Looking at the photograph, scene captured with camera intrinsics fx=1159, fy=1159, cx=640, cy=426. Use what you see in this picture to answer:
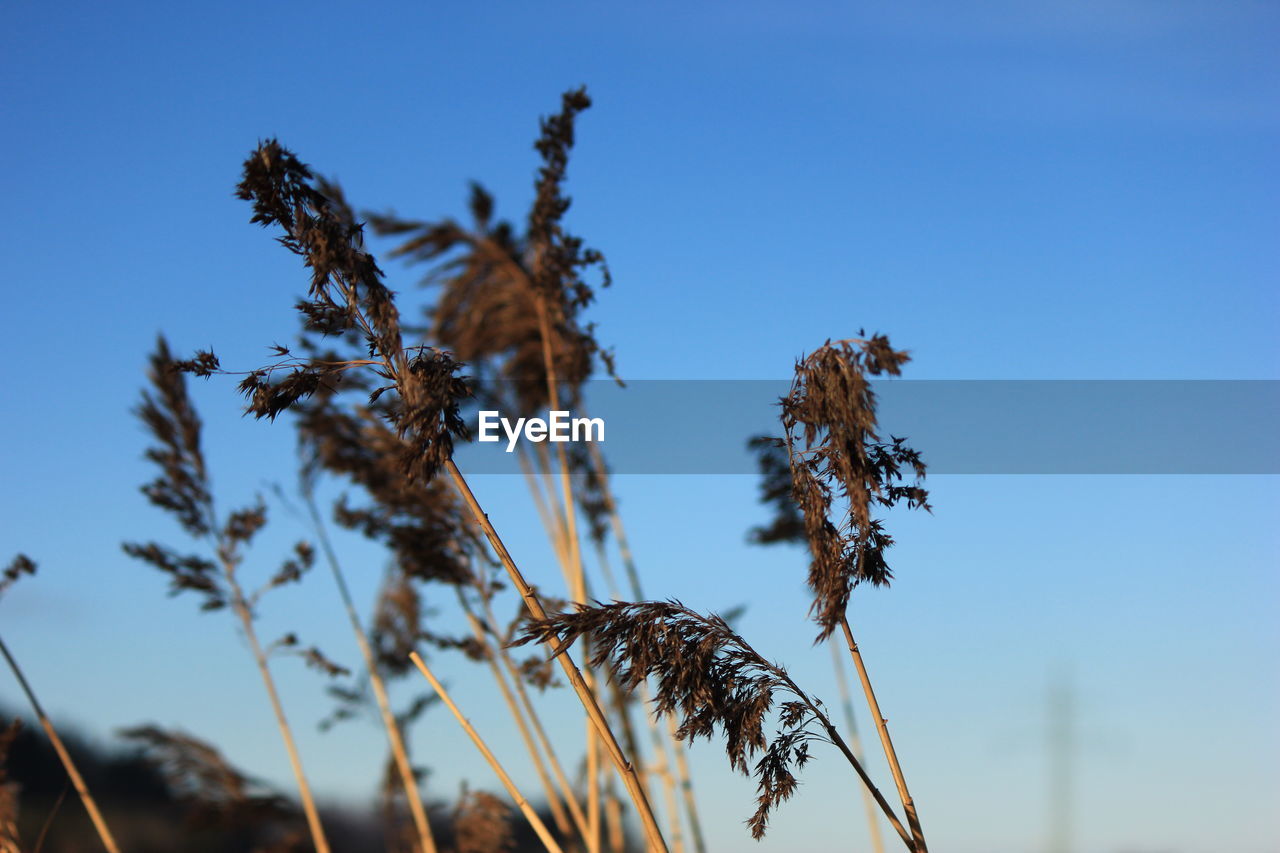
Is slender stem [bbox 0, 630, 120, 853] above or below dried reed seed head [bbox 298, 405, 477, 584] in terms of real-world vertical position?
below

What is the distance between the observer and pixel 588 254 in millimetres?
8367

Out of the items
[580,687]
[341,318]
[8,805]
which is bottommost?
[8,805]

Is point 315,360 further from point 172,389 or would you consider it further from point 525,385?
point 172,389

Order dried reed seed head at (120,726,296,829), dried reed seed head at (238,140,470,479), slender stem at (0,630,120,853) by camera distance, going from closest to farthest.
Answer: dried reed seed head at (238,140,470,479) < slender stem at (0,630,120,853) < dried reed seed head at (120,726,296,829)

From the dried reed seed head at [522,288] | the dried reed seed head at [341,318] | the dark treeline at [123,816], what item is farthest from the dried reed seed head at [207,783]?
the dried reed seed head at [341,318]

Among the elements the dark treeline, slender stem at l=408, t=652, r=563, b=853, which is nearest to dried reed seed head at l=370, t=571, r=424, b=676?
the dark treeline

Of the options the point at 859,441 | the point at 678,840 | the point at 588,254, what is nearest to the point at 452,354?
the point at 859,441

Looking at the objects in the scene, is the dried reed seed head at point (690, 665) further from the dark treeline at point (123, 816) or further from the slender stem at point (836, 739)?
the dark treeline at point (123, 816)

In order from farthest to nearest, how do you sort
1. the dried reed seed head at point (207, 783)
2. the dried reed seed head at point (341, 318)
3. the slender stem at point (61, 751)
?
the dried reed seed head at point (207, 783) → the slender stem at point (61, 751) → the dried reed seed head at point (341, 318)

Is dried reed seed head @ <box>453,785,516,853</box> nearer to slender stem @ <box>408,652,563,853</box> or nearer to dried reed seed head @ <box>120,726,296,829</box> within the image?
dried reed seed head @ <box>120,726,296,829</box>

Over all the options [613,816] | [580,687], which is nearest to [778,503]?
[613,816]

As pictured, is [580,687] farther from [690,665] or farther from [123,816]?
[123,816]

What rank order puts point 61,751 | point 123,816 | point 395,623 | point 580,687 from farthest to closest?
point 123,816, point 395,623, point 61,751, point 580,687

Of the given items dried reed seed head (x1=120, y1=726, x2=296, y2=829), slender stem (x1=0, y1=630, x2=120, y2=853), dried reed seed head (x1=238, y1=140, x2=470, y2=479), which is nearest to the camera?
dried reed seed head (x1=238, y1=140, x2=470, y2=479)
